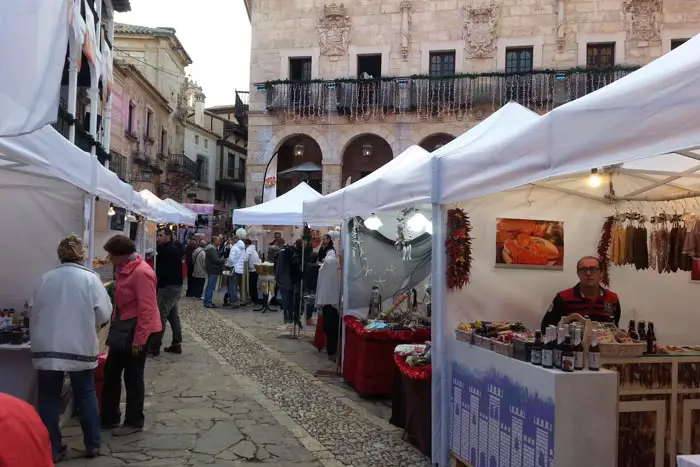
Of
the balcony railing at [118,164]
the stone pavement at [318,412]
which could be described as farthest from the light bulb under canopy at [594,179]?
the balcony railing at [118,164]

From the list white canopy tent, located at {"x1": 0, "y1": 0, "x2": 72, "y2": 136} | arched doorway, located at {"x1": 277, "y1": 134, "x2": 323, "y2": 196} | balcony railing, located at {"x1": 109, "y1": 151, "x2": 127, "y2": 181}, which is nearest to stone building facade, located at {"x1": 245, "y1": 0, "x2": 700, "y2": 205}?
arched doorway, located at {"x1": 277, "y1": 134, "x2": 323, "y2": 196}

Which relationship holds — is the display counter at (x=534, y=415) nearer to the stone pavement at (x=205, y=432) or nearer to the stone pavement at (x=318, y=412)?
the stone pavement at (x=318, y=412)

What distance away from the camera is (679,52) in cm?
266

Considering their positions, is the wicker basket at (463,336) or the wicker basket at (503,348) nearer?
the wicker basket at (503,348)

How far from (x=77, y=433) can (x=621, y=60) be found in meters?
20.2

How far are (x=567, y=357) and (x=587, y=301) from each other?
1.81 metres

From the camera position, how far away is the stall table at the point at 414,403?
190 inches

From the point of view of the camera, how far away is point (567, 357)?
338cm

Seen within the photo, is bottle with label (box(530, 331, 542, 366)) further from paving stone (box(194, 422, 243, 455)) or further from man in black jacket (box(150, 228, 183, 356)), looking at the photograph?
man in black jacket (box(150, 228, 183, 356))

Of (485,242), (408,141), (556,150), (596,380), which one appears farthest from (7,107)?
(408,141)

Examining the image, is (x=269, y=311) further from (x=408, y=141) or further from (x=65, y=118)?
(x=408, y=141)

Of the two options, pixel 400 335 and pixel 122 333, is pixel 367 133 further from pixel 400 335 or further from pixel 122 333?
pixel 122 333

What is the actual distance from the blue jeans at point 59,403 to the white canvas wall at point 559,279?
303 centimetres

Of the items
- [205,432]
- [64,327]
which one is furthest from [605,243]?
[64,327]
